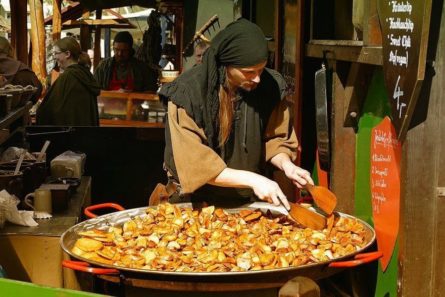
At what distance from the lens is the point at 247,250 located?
3564mm

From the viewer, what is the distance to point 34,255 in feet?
15.1

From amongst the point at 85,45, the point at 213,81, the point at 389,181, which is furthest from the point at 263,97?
the point at 85,45

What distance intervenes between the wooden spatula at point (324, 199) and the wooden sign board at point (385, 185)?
23cm

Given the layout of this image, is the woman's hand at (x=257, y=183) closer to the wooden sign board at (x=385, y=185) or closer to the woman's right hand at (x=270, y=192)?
the woman's right hand at (x=270, y=192)

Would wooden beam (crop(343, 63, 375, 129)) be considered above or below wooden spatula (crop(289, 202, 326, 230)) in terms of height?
above

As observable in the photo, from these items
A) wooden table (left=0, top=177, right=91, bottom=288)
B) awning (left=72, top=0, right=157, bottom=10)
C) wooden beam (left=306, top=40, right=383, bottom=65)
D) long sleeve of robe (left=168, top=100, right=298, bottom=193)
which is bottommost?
wooden table (left=0, top=177, right=91, bottom=288)

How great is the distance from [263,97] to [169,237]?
3.35 feet

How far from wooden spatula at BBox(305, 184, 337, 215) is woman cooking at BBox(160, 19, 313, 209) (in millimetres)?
100

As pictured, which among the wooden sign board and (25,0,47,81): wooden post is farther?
(25,0,47,81): wooden post

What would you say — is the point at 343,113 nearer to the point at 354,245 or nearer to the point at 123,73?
the point at 354,245

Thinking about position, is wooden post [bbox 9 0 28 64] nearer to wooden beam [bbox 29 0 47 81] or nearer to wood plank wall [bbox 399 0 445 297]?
wooden beam [bbox 29 0 47 81]

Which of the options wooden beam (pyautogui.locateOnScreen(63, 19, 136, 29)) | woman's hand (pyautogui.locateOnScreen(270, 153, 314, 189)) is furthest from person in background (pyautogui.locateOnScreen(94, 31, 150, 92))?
woman's hand (pyautogui.locateOnScreen(270, 153, 314, 189))

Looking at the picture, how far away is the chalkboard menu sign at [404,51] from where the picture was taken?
10.3 ft

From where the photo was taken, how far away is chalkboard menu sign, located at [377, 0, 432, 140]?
315cm
